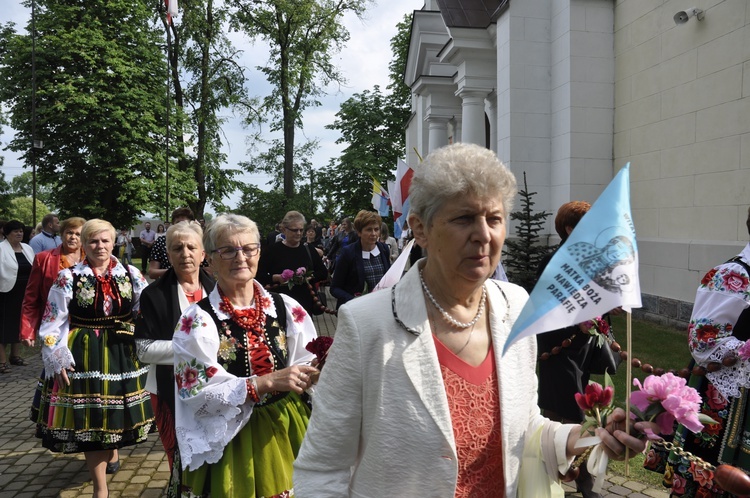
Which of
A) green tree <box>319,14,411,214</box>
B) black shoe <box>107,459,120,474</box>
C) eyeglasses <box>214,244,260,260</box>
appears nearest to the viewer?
eyeglasses <box>214,244,260,260</box>

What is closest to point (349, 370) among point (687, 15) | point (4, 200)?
point (687, 15)

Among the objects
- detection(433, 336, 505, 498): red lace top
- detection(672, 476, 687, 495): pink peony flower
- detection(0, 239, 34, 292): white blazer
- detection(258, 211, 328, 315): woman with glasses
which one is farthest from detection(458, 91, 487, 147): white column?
detection(433, 336, 505, 498): red lace top

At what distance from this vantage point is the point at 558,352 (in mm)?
4211

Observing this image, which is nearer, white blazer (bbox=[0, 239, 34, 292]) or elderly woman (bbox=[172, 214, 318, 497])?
elderly woman (bbox=[172, 214, 318, 497])

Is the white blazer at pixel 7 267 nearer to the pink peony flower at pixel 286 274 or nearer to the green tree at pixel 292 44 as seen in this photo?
the pink peony flower at pixel 286 274

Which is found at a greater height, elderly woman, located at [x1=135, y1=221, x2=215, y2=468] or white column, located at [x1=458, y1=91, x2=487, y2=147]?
white column, located at [x1=458, y1=91, x2=487, y2=147]

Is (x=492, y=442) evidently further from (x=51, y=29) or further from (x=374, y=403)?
(x=51, y=29)

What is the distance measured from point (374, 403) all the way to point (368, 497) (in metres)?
0.29

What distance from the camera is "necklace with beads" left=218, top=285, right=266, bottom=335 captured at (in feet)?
9.78

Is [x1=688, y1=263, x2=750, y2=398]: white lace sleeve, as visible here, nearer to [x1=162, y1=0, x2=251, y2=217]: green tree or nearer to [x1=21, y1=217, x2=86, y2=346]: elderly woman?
[x1=21, y1=217, x2=86, y2=346]: elderly woman

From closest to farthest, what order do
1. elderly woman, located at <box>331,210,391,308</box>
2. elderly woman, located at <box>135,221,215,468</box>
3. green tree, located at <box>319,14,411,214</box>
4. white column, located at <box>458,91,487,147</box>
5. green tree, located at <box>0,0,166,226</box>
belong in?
elderly woman, located at <box>135,221,215,468</box> < elderly woman, located at <box>331,210,391,308</box> < white column, located at <box>458,91,487,147</box> < green tree, located at <box>0,0,166,226</box> < green tree, located at <box>319,14,411,214</box>

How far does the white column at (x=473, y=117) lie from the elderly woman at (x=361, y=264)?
8427mm

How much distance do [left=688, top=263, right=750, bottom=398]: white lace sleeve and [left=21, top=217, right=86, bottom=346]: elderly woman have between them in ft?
18.7

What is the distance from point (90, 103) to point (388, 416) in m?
26.6
